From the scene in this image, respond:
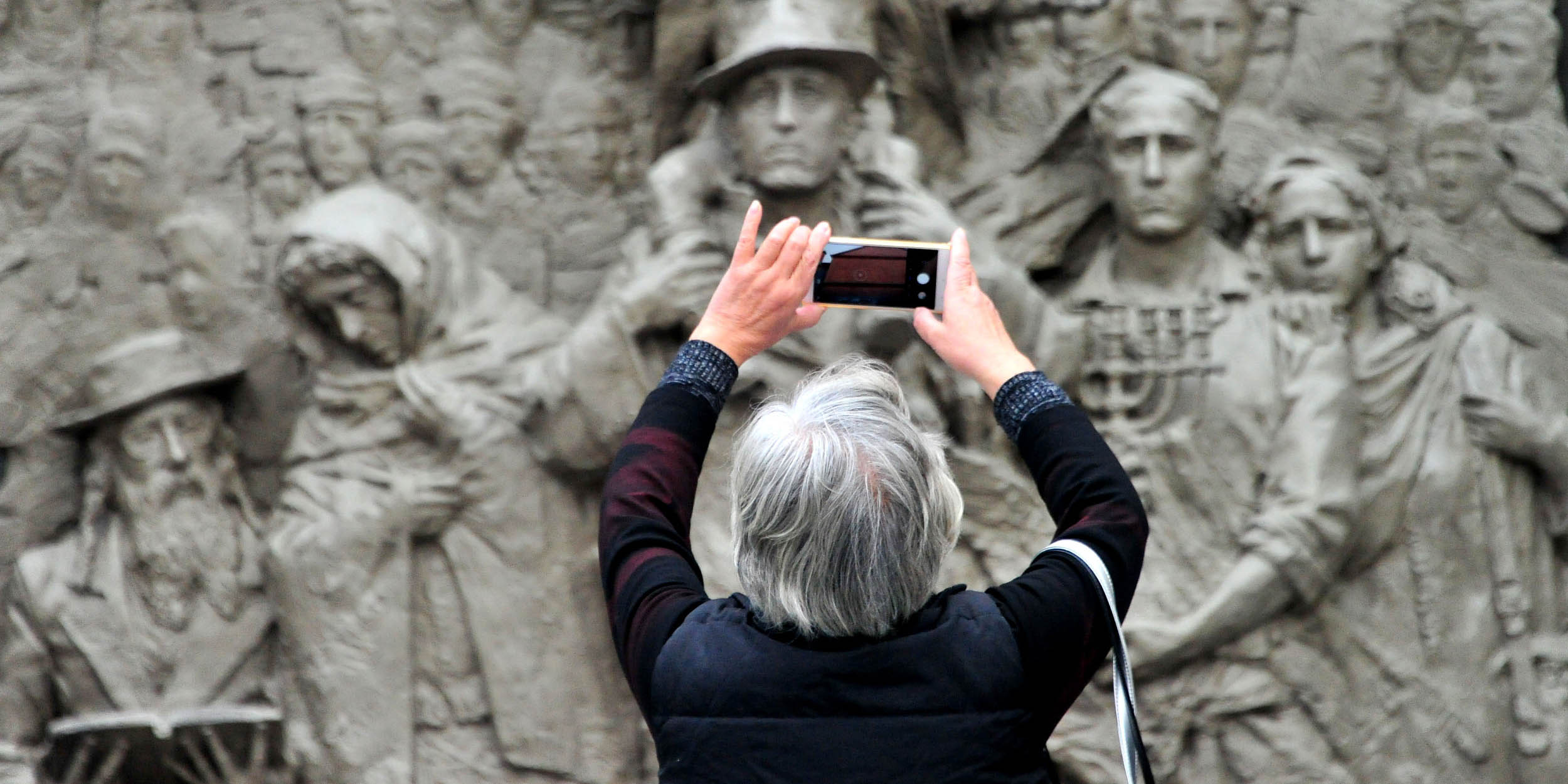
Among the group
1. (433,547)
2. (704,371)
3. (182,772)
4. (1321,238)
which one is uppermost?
(704,371)

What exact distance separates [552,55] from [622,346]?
1295 millimetres

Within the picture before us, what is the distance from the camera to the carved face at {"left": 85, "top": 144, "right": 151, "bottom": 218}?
5727 mm

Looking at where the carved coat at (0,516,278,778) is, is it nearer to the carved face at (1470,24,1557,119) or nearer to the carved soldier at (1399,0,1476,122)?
the carved soldier at (1399,0,1476,122)

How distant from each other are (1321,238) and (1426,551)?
98 cm

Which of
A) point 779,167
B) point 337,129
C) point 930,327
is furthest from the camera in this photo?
point 337,129

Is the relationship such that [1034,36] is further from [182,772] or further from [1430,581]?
[182,772]

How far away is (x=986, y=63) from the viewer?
5918mm

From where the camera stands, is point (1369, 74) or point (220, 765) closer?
point (220, 765)

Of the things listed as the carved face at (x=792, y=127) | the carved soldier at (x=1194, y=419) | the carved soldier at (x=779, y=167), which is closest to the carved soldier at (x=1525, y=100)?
the carved soldier at (x=1194, y=419)

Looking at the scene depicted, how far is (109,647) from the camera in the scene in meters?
5.38

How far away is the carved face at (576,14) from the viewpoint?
5984 mm

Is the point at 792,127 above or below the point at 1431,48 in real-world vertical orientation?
below

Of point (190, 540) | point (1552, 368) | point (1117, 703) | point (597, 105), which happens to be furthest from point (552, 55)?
point (1117, 703)

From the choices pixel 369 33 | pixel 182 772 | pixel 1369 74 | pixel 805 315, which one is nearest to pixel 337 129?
pixel 369 33
